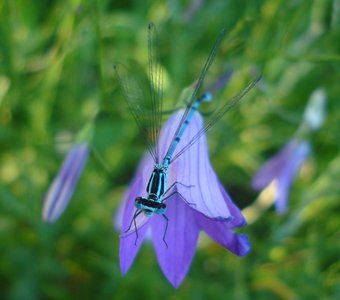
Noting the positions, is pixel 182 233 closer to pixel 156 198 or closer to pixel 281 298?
pixel 156 198

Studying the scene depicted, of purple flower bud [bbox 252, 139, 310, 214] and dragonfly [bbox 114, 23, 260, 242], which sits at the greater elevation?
purple flower bud [bbox 252, 139, 310, 214]

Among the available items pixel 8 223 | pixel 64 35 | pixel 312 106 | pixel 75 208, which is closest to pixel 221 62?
pixel 312 106

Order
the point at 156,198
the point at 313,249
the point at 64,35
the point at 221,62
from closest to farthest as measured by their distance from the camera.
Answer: the point at 156,198 → the point at 221,62 → the point at 64,35 → the point at 313,249

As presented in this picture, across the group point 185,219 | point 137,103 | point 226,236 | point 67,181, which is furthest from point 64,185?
point 226,236

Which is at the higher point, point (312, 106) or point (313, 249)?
point (312, 106)

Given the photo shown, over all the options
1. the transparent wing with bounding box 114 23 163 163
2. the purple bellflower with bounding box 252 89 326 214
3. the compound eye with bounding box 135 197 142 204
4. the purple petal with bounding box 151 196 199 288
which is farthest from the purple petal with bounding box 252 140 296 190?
the compound eye with bounding box 135 197 142 204

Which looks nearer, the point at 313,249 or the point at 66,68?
the point at 313,249

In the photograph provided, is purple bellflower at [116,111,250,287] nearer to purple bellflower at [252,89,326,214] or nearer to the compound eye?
the compound eye

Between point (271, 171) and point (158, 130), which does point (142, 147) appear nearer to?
point (271, 171)
